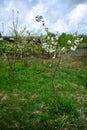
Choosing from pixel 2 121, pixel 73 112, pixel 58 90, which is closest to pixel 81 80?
pixel 58 90

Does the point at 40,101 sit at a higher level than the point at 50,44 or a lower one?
lower

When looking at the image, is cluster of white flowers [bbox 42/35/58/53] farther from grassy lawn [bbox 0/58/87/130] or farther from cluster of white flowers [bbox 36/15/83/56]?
grassy lawn [bbox 0/58/87/130]

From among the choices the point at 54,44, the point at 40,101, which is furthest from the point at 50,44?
the point at 40,101

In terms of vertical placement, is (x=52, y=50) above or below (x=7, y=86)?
above

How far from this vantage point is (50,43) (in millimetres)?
9391

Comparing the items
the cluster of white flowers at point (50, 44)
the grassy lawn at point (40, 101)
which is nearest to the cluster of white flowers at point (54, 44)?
the cluster of white flowers at point (50, 44)

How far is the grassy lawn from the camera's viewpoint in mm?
8773

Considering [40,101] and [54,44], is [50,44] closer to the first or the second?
[54,44]

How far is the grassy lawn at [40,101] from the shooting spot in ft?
28.8

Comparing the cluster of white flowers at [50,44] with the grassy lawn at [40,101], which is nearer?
the grassy lawn at [40,101]

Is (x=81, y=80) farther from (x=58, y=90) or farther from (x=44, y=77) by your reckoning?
(x=58, y=90)

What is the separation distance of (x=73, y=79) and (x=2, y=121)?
6.40 m

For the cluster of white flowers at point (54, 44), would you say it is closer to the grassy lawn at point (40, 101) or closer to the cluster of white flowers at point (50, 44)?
the cluster of white flowers at point (50, 44)

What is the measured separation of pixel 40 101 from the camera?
1051 cm
